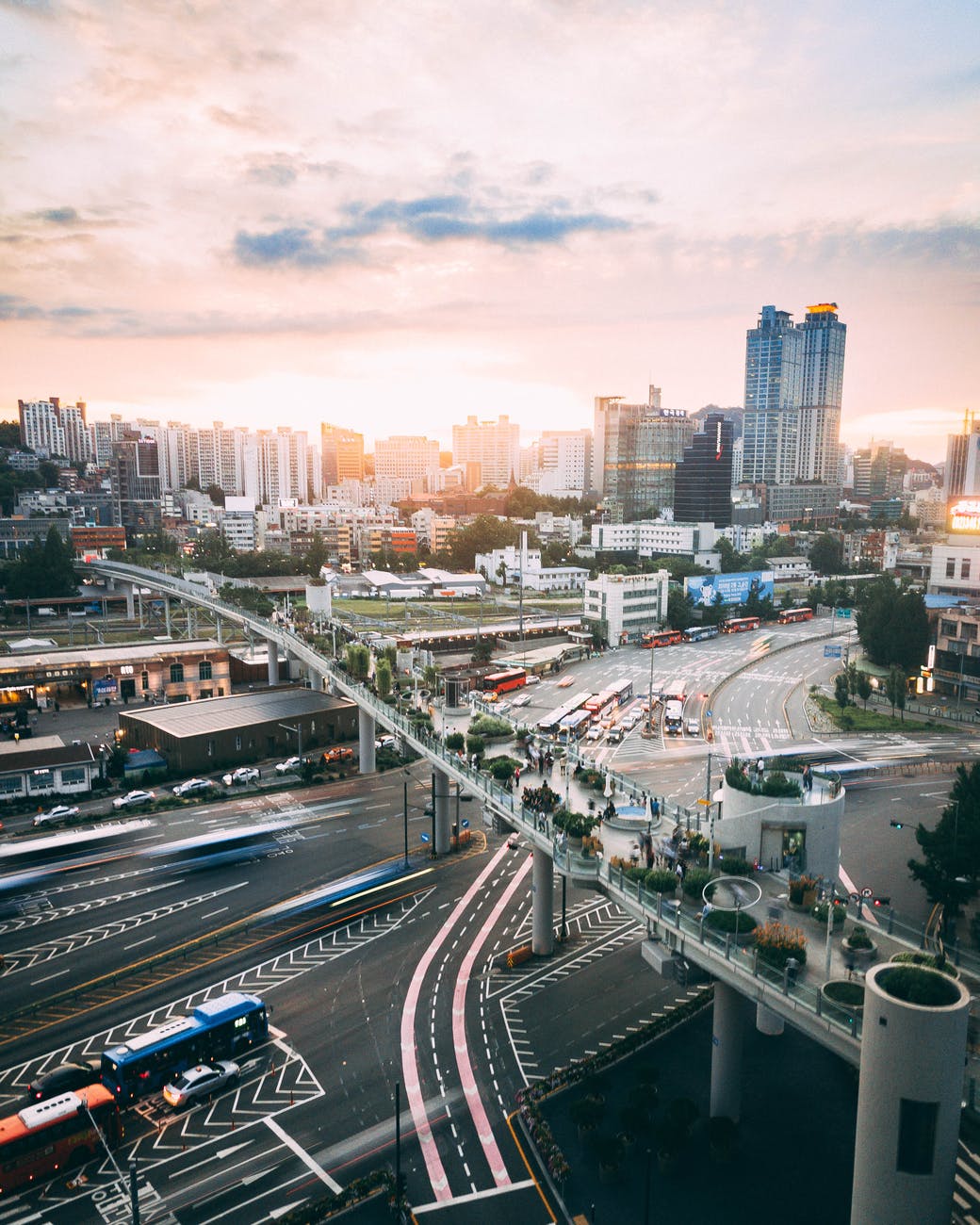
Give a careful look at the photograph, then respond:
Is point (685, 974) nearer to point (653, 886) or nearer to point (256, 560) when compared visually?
point (653, 886)

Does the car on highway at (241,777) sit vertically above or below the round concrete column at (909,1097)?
below

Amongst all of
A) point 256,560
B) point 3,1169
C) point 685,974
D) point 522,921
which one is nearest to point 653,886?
point 685,974

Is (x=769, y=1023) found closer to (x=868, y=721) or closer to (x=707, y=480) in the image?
(x=868, y=721)

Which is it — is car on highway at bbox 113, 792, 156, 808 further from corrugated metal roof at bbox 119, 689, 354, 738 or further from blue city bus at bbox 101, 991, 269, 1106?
blue city bus at bbox 101, 991, 269, 1106

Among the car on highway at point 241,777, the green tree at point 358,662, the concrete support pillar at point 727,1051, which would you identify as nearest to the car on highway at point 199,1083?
the concrete support pillar at point 727,1051

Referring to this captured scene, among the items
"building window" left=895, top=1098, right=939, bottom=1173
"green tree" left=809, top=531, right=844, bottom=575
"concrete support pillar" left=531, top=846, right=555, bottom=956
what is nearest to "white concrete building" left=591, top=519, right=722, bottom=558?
"green tree" left=809, top=531, right=844, bottom=575

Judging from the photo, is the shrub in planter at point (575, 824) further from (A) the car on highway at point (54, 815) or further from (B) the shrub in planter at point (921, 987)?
(A) the car on highway at point (54, 815)
